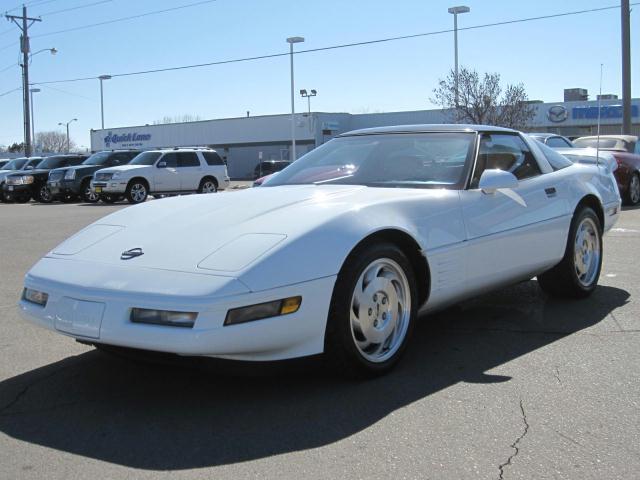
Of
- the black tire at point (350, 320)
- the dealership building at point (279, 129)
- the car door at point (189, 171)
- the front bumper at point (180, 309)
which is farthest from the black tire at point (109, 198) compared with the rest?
the dealership building at point (279, 129)

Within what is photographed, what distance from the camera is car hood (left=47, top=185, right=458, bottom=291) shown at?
3.42 m

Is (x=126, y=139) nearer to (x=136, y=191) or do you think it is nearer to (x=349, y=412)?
(x=136, y=191)

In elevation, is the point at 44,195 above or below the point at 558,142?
below

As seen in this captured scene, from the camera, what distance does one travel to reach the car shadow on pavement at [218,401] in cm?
307

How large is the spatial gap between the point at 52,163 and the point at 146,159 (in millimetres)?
5378

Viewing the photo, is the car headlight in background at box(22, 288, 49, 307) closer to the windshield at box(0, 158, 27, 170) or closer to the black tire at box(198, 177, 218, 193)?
the black tire at box(198, 177, 218, 193)

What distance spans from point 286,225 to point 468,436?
135 cm

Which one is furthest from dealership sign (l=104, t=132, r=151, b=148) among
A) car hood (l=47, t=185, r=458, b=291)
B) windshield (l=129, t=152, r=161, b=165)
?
car hood (l=47, t=185, r=458, b=291)

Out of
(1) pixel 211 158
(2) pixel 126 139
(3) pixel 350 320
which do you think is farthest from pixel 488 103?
(2) pixel 126 139

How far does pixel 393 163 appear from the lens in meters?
4.80

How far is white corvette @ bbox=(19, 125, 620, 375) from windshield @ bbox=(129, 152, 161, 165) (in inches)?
697

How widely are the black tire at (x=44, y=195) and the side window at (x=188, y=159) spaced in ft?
15.0

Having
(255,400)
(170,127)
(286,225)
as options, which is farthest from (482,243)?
(170,127)

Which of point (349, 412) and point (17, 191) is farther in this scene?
point (17, 191)
